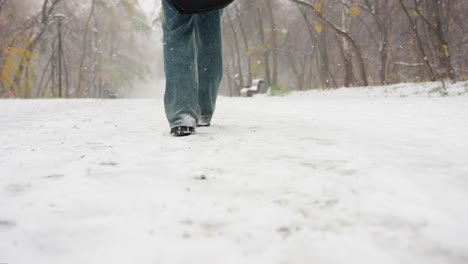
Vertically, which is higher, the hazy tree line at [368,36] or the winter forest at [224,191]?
the hazy tree line at [368,36]

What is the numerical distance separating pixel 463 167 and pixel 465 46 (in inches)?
361

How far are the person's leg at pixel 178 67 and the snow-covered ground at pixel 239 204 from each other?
484 millimetres

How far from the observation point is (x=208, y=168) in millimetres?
1151

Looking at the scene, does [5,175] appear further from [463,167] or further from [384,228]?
[463,167]

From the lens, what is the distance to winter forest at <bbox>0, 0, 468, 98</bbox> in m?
7.80

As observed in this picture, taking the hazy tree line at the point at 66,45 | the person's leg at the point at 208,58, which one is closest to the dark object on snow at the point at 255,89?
the hazy tree line at the point at 66,45

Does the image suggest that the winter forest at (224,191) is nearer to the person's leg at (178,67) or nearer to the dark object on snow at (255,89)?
the person's leg at (178,67)

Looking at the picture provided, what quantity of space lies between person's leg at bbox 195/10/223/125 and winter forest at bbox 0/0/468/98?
4939 millimetres

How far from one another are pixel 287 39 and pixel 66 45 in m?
11.5

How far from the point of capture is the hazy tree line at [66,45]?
13.2 meters

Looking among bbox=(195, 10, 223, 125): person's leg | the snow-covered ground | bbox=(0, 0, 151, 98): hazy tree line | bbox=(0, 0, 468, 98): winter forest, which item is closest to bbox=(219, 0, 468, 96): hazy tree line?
bbox=(0, 0, 468, 98): winter forest

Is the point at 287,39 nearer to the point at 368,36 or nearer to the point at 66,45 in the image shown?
the point at 368,36

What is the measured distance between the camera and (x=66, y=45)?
55.2 ft

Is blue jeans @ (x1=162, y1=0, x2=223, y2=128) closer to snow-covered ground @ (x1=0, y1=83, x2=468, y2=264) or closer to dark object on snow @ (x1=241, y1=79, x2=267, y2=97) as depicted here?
snow-covered ground @ (x1=0, y1=83, x2=468, y2=264)
